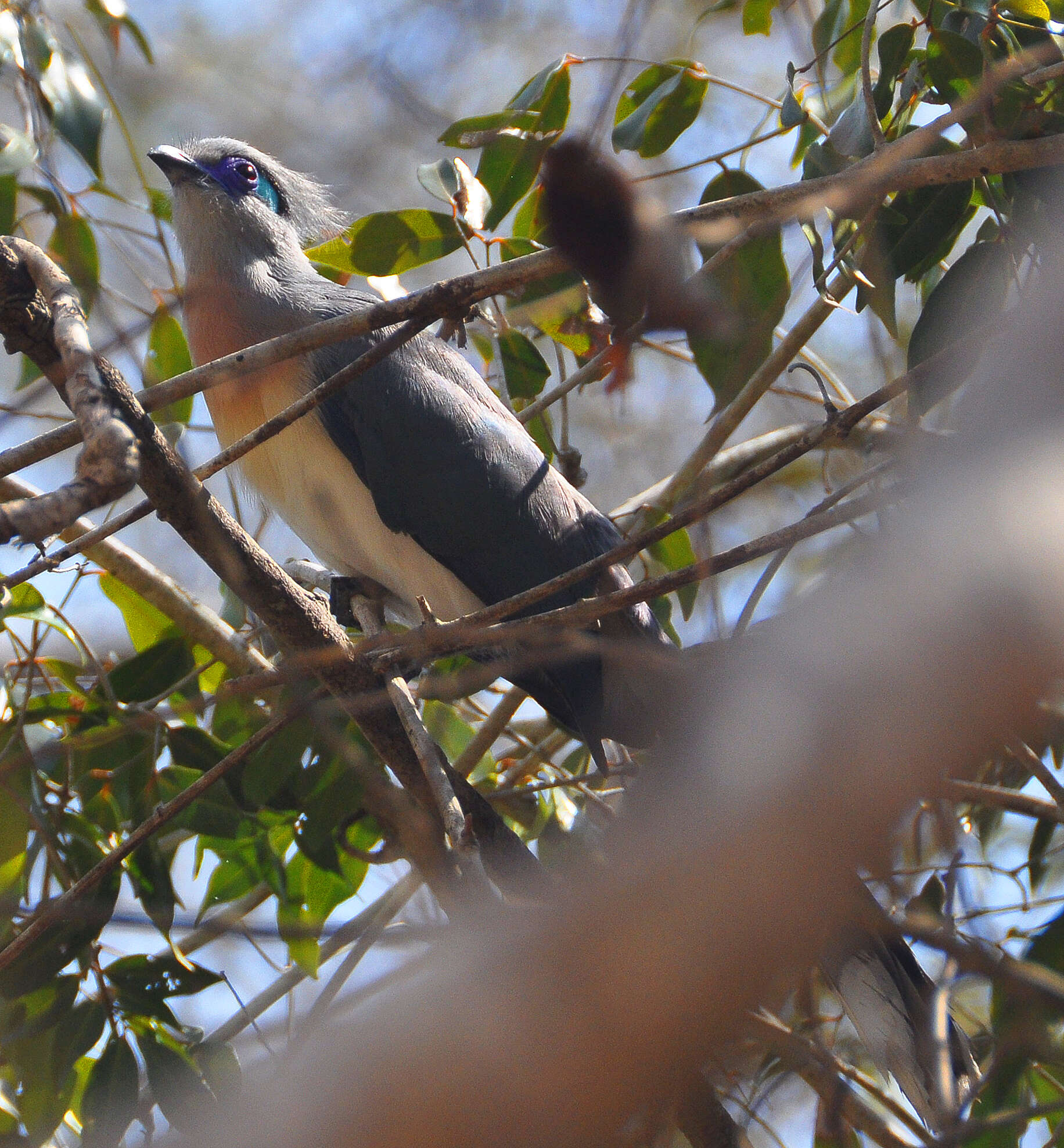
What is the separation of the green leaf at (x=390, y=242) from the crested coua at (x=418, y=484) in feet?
1.37

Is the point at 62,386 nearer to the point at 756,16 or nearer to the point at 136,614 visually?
the point at 136,614

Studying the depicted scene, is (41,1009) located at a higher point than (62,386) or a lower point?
lower

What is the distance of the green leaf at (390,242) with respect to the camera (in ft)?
8.18

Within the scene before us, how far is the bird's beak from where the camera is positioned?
3.30 metres

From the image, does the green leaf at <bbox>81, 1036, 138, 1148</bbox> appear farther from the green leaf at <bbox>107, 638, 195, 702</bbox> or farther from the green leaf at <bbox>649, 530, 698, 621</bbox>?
the green leaf at <bbox>649, 530, 698, 621</bbox>

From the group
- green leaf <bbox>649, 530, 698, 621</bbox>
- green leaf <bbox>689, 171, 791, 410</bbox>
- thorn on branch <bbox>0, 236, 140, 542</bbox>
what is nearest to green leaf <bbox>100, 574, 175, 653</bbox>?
green leaf <bbox>649, 530, 698, 621</bbox>

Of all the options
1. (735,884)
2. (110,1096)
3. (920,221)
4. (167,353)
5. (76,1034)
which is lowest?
(735,884)

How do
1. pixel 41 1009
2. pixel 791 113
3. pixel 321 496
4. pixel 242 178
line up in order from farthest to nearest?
1. pixel 242 178
2. pixel 321 496
3. pixel 41 1009
4. pixel 791 113

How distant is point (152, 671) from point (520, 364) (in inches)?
49.6

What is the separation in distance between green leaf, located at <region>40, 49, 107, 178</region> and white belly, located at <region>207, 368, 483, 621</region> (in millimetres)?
670

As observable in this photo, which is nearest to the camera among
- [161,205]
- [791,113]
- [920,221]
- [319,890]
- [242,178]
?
[791,113]

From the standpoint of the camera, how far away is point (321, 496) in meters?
2.97

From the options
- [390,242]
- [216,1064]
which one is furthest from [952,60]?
[216,1064]

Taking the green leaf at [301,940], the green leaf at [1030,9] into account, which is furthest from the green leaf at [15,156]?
the green leaf at [1030,9]
